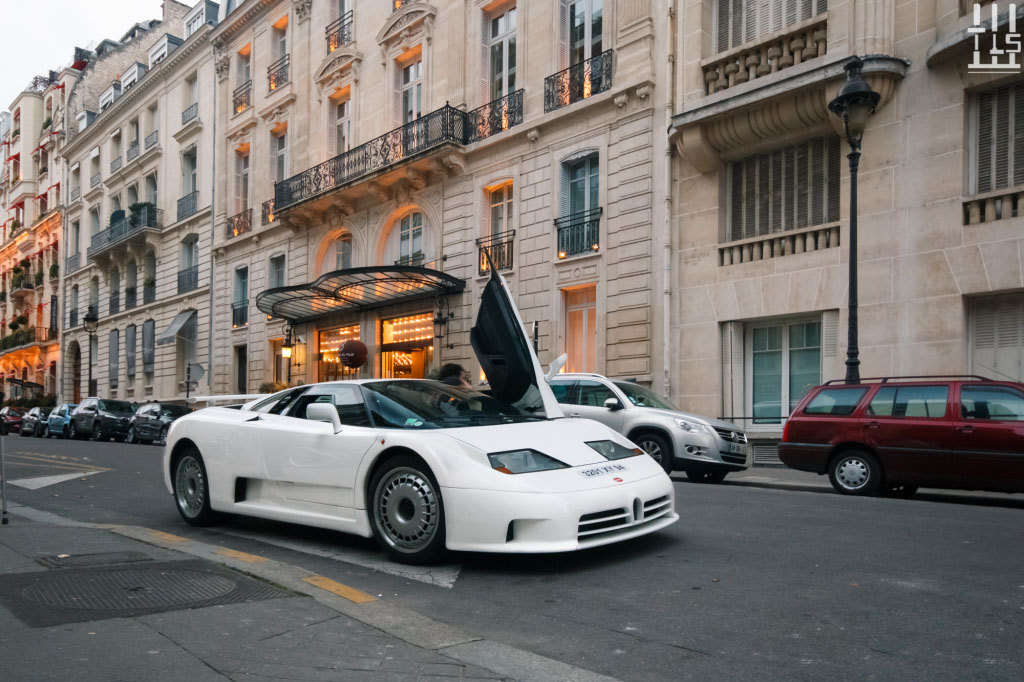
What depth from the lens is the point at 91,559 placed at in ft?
18.6

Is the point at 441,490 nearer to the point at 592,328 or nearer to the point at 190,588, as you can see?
the point at 190,588

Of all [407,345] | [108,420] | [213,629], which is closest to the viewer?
[213,629]

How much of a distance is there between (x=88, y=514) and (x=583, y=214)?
1332 cm

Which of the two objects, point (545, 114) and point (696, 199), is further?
point (545, 114)

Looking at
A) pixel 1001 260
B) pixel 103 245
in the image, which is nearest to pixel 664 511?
pixel 1001 260

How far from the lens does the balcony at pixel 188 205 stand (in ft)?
121

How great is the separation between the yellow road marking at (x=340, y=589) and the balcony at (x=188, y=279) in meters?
33.9

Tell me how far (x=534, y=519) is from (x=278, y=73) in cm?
3022

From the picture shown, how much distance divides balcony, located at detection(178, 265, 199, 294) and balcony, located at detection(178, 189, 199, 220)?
2.37m

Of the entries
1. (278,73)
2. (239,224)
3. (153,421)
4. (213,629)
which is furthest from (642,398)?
(239,224)

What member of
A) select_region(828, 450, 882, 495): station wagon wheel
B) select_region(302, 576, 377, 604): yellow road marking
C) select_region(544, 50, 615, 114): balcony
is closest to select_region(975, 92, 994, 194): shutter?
select_region(828, 450, 882, 495): station wagon wheel

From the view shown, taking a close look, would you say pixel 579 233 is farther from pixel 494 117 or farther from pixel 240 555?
pixel 240 555

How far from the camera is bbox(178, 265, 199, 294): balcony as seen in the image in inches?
1453

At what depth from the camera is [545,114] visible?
20625mm
